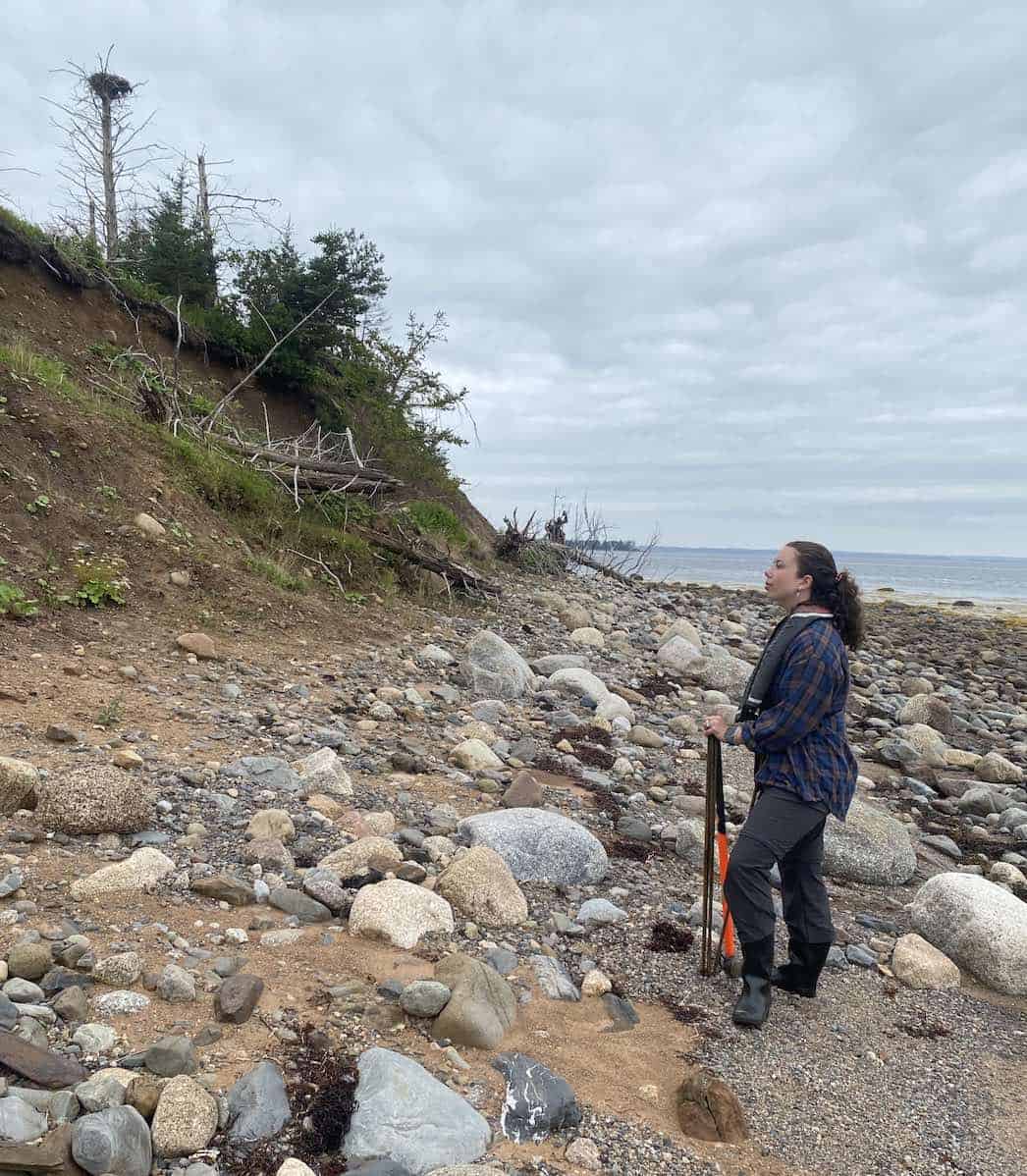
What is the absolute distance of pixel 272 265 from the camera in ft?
55.0

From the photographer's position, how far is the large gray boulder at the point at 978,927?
460 centimetres

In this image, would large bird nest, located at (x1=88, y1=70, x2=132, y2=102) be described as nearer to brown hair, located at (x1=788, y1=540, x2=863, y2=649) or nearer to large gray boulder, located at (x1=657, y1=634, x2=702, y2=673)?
large gray boulder, located at (x1=657, y1=634, x2=702, y2=673)

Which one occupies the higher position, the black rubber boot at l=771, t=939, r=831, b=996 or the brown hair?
the brown hair

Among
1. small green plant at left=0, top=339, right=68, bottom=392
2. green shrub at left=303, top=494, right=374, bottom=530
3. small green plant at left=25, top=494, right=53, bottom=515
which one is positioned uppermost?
small green plant at left=0, top=339, right=68, bottom=392

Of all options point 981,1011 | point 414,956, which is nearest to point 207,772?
point 414,956

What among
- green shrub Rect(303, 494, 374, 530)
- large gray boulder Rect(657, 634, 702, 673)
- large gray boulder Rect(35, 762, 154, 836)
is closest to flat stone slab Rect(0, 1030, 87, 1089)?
large gray boulder Rect(35, 762, 154, 836)

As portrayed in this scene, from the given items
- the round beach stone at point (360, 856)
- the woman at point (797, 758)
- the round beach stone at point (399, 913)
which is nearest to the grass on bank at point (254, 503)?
the round beach stone at point (360, 856)

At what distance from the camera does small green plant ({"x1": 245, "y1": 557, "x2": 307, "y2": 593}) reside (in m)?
9.65

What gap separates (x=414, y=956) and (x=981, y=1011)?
3019 millimetres

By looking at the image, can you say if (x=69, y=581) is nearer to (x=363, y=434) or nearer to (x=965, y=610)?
Answer: (x=363, y=434)

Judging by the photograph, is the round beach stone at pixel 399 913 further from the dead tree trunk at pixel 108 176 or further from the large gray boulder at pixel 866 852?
the dead tree trunk at pixel 108 176

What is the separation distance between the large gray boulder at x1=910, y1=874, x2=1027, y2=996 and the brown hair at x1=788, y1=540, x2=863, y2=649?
82.8 inches

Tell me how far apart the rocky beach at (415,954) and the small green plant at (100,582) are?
1.30 feet

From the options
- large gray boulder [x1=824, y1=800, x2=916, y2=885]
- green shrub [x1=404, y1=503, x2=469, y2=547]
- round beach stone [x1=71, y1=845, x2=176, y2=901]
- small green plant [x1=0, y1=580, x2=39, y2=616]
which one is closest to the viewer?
round beach stone [x1=71, y1=845, x2=176, y2=901]
